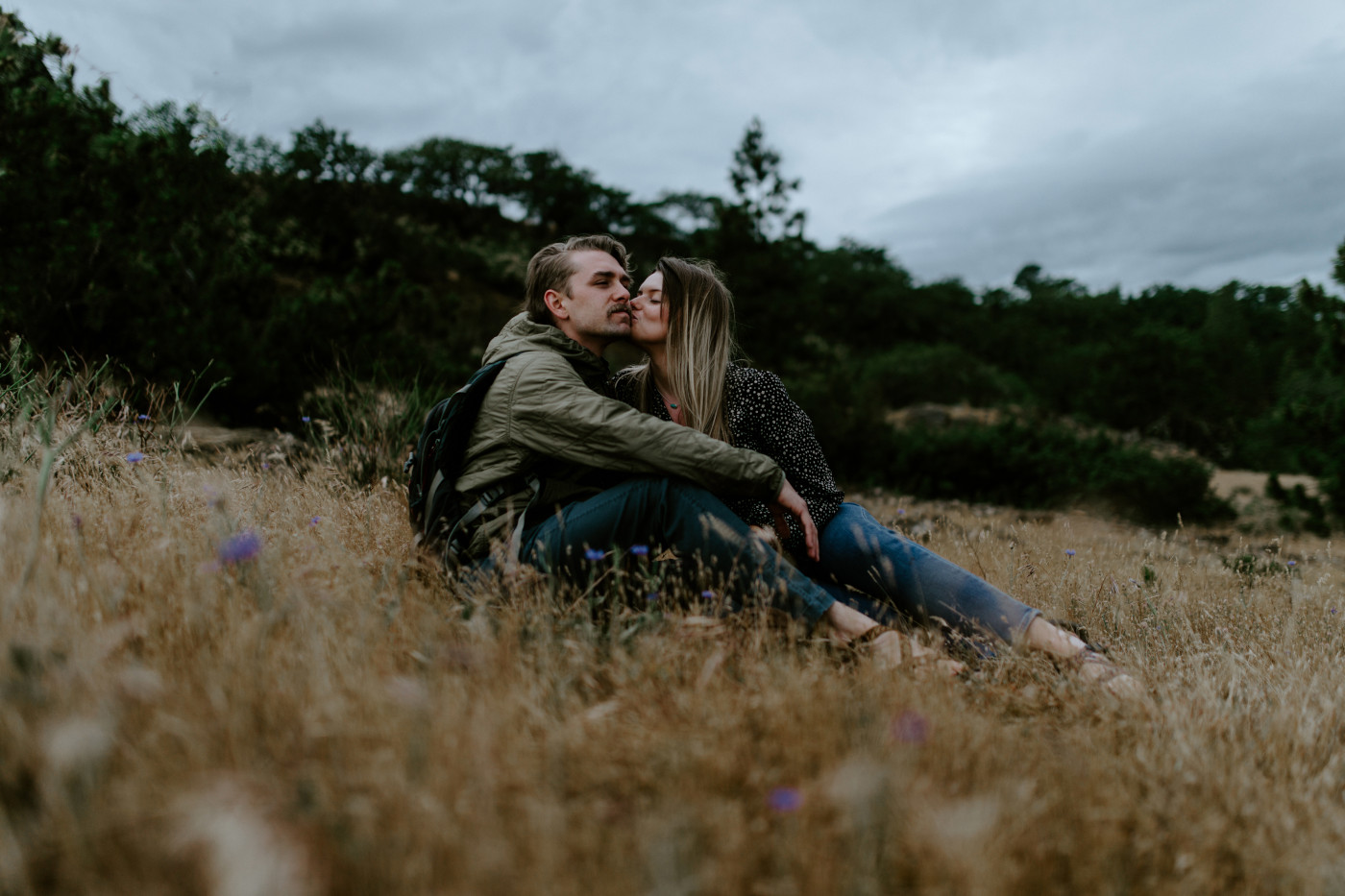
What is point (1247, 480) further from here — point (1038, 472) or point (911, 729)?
point (911, 729)

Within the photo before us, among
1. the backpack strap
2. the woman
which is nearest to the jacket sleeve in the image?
the backpack strap

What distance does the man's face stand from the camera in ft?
10.1

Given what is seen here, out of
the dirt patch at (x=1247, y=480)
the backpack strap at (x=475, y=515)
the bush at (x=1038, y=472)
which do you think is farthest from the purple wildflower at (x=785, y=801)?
the dirt patch at (x=1247, y=480)

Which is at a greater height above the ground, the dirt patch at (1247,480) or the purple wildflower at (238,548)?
the purple wildflower at (238,548)

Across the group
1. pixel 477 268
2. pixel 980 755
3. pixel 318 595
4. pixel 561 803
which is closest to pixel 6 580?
pixel 318 595

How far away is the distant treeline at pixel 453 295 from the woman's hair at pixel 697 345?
316 cm

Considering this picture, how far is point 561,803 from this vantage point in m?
1.24

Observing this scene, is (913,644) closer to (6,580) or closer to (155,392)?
(6,580)

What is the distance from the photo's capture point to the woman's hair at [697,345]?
10.0 ft

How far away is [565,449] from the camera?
97.3 inches

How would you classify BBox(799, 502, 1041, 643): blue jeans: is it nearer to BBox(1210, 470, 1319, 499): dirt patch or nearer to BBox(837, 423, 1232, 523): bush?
BBox(837, 423, 1232, 523): bush

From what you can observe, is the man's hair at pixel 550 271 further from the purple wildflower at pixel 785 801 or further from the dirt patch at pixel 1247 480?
the dirt patch at pixel 1247 480

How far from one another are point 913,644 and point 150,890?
1927 mm

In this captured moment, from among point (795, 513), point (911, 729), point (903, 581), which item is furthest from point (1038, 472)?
point (911, 729)
